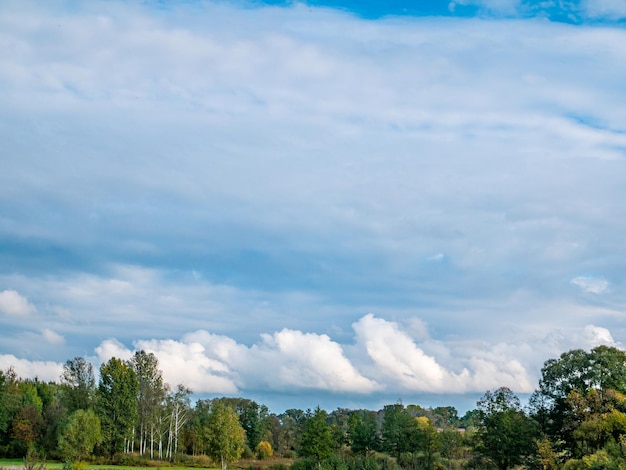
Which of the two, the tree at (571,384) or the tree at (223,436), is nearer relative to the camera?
the tree at (571,384)

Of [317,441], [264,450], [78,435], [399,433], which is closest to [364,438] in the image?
[399,433]

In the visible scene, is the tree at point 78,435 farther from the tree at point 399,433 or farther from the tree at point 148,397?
the tree at point 399,433

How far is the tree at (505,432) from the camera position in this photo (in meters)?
67.2

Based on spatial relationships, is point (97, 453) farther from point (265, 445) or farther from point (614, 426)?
point (614, 426)

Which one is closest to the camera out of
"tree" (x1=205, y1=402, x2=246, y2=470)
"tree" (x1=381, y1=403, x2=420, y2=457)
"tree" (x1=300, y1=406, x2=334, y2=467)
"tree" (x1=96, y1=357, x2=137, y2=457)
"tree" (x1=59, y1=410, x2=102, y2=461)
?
"tree" (x1=300, y1=406, x2=334, y2=467)

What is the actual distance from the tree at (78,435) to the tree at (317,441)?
28704mm

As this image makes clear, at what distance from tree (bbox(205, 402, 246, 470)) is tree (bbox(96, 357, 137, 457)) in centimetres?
1850

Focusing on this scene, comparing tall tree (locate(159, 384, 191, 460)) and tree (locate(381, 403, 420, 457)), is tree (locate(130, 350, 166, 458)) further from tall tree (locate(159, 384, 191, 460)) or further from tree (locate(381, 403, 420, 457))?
tree (locate(381, 403, 420, 457))

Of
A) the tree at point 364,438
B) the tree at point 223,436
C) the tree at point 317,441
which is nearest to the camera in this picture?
the tree at point 317,441

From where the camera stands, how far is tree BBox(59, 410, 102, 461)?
87.0 meters

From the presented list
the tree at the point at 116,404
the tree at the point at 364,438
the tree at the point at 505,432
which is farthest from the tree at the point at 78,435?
the tree at the point at 505,432

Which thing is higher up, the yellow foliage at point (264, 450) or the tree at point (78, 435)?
the tree at point (78, 435)

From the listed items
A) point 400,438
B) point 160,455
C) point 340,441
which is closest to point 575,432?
point 400,438

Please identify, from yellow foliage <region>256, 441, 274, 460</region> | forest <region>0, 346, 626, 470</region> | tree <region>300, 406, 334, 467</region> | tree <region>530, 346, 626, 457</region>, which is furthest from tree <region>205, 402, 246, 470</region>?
tree <region>530, 346, 626, 457</region>
